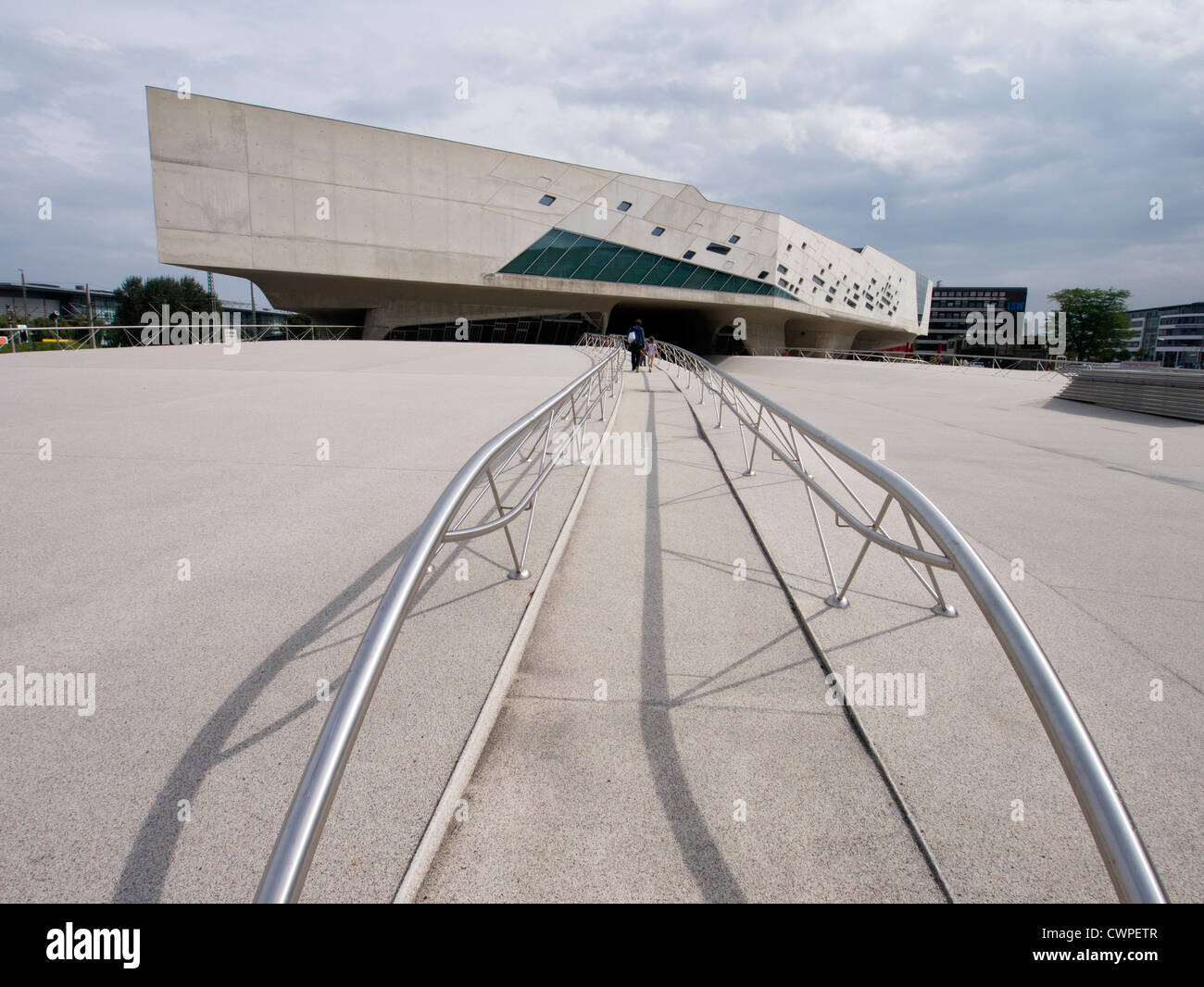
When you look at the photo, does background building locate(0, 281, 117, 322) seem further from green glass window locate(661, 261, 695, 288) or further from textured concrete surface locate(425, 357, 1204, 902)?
textured concrete surface locate(425, 357, 1204, 902)

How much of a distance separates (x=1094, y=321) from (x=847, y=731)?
71.3m

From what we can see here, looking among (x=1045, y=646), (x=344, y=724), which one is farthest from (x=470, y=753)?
(x=1045, y=646)

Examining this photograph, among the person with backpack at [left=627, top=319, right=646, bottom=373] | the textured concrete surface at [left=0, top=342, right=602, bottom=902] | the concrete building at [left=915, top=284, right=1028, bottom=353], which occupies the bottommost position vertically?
the textured concrete surface at [left=0, top=342, right=602, bottom=902]

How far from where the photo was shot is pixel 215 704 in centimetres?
223

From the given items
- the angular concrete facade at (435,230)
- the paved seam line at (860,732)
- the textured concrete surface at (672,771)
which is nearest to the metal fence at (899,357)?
the angular concrete facade at (435,230)

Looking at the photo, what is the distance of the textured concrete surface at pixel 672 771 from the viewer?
1.72 metres

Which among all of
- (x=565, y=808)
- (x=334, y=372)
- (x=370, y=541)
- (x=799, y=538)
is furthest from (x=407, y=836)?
(x=334, y=372)

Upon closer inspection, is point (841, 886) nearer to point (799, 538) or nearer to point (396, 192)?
point (799, 538)

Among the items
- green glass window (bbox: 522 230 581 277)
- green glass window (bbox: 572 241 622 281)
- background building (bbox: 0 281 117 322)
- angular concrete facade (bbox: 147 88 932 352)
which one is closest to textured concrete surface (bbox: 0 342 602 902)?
angular concrete facade (bbox: 147 88 932 352)

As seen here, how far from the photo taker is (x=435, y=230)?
102ft

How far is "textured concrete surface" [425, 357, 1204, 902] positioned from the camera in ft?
5.75

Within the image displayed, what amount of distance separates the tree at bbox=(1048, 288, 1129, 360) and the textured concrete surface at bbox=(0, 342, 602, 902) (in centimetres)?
6914

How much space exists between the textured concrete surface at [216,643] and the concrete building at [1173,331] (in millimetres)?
157014

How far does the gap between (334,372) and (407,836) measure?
12456 mm
